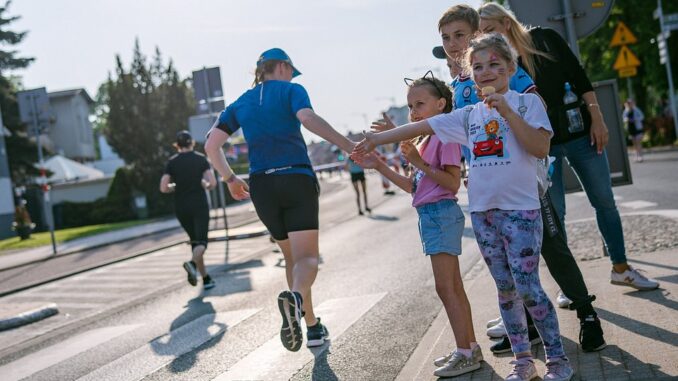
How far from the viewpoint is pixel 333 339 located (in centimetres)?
597

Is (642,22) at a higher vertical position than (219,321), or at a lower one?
higher

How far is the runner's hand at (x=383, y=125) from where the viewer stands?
4.07 metres

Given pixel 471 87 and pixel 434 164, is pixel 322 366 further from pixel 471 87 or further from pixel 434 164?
pixel 471 87

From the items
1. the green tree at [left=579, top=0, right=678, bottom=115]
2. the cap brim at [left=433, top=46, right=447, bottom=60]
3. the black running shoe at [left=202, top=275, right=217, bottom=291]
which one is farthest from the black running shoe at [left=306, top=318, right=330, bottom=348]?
the green tree at [left=579, top=0, right=678, bottom=115]

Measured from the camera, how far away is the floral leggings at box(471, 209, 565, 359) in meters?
3.80

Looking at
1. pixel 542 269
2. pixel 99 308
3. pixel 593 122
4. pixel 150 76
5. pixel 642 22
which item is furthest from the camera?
pixel 150 76

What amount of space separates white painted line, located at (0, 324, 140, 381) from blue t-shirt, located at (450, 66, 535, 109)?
396cm

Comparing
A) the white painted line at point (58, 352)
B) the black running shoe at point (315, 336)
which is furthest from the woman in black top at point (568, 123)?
the white painted line at point (58, 352)

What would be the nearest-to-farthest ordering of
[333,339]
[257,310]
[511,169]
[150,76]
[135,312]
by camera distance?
[511,169]
[333,339]
[257,310]
[135,312]
[150,76]

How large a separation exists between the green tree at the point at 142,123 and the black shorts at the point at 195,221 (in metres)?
31.0

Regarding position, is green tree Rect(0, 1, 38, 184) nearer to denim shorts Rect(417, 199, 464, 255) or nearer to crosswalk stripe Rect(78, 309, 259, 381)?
crosswalk stripe Rect(78, 309, 259, 381)

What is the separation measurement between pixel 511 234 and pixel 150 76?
153 ft

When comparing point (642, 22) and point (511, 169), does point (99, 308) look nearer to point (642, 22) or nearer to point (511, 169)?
point (511, 169)

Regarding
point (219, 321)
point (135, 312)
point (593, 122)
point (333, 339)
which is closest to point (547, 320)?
point (593, 122)
